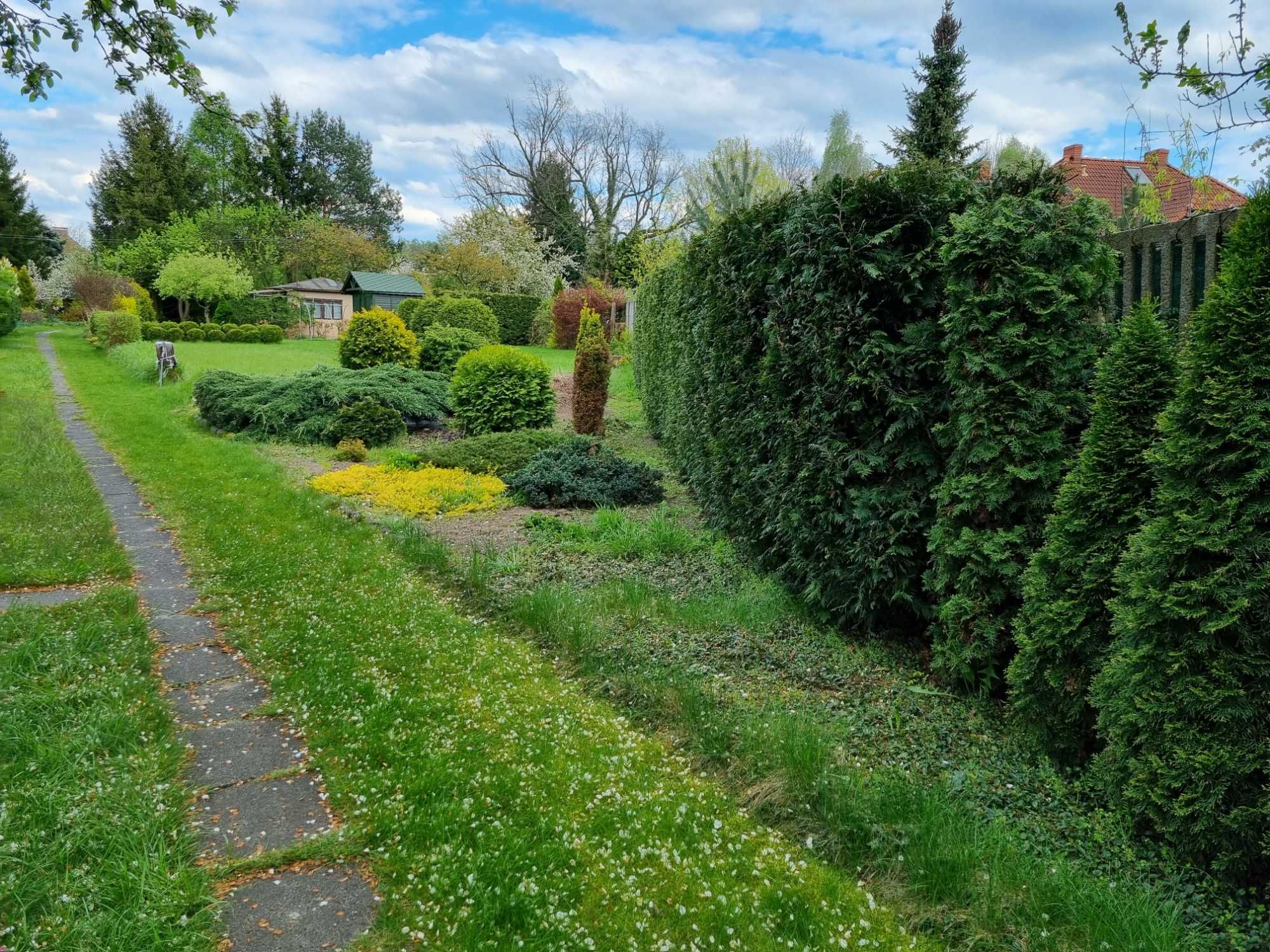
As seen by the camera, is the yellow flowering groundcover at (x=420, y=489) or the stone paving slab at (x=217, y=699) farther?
the yellow flowering groundcover at (x=420, y=489)

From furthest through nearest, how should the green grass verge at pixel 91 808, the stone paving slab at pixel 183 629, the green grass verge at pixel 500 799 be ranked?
the stone paving slab at pixel 183 629 → the green grass verge at pixel 500 799 → the green grass verge at pixel 91 808

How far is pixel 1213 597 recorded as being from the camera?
7.53ft

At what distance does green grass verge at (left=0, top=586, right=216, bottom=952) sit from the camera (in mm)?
2180

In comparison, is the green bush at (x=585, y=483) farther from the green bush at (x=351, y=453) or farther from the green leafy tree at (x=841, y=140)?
the green leafy tree at (x=841, y=140)

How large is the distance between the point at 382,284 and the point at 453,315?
17.6 meters

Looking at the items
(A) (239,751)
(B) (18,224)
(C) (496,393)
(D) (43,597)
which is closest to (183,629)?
(D) (43,597)

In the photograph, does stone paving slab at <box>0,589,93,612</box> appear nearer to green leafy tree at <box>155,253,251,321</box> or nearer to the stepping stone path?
the stepping stone path

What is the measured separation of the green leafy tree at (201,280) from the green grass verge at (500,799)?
34.2m

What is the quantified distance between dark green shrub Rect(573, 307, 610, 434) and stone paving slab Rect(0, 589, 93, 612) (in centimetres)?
741

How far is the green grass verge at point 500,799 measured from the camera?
7.48 feet

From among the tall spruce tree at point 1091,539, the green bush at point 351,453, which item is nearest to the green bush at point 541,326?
the green bush at point 351,453

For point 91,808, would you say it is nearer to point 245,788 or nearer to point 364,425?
point 245,788

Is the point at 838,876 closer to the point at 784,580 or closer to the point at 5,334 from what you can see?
the point at 784,580

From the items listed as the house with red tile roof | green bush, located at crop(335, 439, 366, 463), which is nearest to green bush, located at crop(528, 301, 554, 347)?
the house with red tile roof
